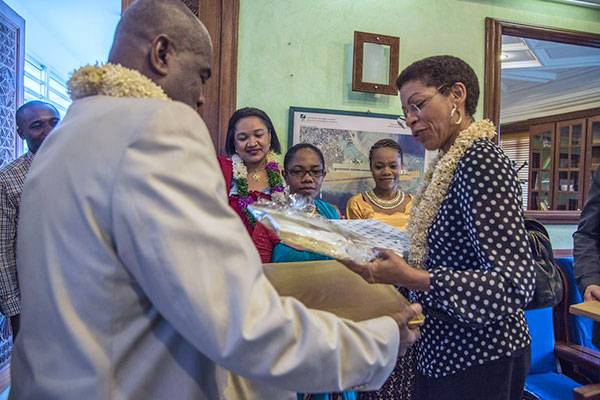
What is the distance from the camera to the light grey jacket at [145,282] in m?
0.60

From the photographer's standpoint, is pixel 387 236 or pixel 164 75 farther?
pixel 387 236

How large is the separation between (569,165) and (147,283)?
22.1ft

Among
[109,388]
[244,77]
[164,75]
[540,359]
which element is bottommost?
[540,359]

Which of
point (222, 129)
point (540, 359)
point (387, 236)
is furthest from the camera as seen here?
point (222, 129)

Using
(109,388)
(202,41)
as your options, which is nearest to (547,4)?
(202,41)

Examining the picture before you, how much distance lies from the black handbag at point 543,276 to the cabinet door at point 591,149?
17.6 feet

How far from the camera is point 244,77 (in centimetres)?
282

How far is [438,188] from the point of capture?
124cm

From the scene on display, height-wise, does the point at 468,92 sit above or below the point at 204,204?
above

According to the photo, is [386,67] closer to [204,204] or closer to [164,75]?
[164,75]

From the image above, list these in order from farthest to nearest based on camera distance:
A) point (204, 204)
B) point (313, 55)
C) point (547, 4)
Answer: point (547, 4) → point (313, 55) → point (204, 204)

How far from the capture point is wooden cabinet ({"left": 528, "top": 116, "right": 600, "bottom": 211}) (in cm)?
565

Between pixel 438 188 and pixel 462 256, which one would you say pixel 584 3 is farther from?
pixel 462 256

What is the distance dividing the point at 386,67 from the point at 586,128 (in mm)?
4484
